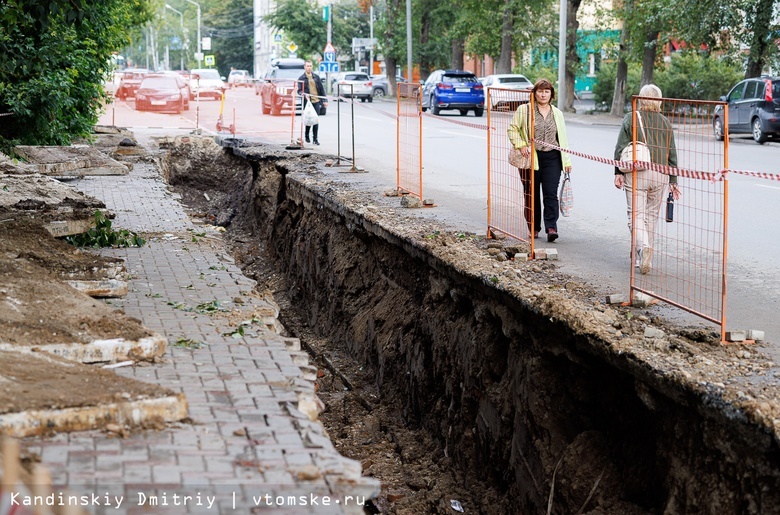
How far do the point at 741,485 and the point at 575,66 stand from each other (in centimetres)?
3810

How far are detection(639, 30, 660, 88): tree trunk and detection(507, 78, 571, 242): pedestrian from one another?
26.3 meters

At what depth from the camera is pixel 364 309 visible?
11336 millimetres

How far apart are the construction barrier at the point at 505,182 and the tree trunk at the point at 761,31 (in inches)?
797

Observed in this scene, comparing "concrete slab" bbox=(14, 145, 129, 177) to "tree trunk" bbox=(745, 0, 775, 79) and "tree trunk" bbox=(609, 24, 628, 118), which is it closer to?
"tree trunk" bbox=(745, 0, 775, 79)

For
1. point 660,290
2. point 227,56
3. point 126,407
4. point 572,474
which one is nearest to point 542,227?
point 660,290

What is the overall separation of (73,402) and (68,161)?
1216 cm

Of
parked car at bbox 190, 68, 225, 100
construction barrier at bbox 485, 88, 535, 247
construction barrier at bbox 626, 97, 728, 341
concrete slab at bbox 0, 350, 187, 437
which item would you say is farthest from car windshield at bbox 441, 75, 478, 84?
concrete slab at bbox 0, 350, 187, 437

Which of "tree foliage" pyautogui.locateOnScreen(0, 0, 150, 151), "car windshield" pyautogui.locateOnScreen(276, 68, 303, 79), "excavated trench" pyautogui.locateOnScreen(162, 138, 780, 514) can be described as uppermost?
"car windshield" pyautogui.locateOnScreen(276, 68, 303, 79)

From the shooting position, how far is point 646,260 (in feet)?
26.0

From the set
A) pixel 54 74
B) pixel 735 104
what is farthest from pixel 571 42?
pixel 54 74

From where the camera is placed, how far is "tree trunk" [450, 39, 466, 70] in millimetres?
55625

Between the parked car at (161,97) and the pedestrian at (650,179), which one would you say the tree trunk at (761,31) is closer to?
the parked car at (161,97)

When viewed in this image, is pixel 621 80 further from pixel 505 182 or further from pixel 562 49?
pixel 505 182

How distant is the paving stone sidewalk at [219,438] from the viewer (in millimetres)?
4012
